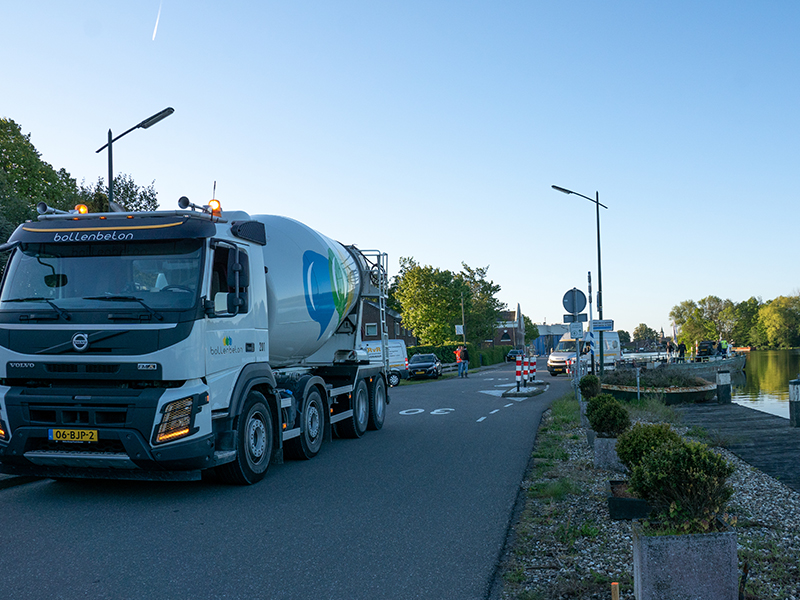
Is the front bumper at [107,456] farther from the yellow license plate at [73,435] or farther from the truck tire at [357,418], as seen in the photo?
the truck tire at [357,418]

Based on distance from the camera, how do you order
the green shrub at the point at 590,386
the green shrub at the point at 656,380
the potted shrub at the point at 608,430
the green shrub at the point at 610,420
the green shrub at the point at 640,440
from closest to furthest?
the green shrub at the point at 640,440 → the potted shrub at the point at 608,430 → the green shrub at the point at 610,420 → the green shrub at the point at 590,386 → the green shrub at the point at 656,380

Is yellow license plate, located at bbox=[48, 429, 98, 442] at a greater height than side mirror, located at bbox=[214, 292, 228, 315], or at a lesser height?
lesser

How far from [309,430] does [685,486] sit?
6.84m

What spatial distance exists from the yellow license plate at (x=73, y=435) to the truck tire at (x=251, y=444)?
4.84ft

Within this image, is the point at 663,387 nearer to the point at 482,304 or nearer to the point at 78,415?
the point at 78,415

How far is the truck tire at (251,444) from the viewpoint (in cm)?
780

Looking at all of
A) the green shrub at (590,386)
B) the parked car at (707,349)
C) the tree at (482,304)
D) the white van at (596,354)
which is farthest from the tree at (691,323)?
the green shrub at (590,386)

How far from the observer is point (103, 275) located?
7207mm

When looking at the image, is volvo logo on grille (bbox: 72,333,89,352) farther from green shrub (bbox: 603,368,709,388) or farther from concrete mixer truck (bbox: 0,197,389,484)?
green shrub (bbox: 603,368,709,388)

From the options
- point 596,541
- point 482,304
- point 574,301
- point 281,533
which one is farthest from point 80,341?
point 482,304

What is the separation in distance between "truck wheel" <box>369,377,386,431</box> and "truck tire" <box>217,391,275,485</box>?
492 cm

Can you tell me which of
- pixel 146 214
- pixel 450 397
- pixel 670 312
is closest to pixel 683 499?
pixel 146 214

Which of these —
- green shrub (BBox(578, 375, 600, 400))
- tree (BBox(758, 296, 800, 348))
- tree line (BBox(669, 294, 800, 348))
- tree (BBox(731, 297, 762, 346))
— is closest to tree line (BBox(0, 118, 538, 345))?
green shrub (BBox(578, 375, 600, 400))

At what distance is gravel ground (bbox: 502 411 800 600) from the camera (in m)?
4.35
